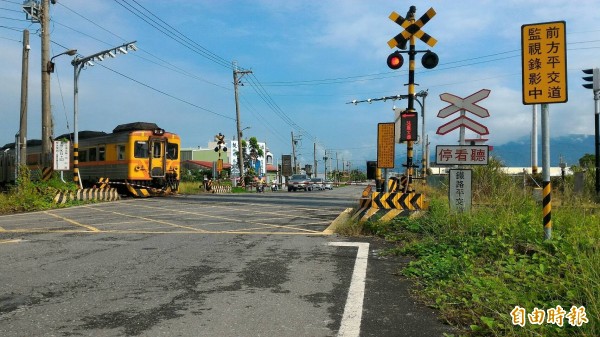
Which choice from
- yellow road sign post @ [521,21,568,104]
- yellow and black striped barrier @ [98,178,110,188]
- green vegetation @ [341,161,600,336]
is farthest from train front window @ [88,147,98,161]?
yellow road sign post @ [521,21,568,104]

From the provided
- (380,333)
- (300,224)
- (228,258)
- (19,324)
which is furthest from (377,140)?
(19,324)

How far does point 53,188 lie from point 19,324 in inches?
634

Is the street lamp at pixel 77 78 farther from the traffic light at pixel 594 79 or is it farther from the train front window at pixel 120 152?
the traffic light at pixel 594 79

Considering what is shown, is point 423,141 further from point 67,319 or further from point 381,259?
point 67,319

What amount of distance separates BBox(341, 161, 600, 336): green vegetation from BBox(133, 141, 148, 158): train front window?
14678 millimetres

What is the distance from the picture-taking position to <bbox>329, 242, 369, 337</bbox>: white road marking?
413cm

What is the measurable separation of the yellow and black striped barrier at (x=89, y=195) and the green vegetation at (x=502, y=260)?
43.0ft

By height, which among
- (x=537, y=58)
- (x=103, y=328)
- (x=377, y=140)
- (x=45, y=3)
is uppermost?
(x=45, y=3)

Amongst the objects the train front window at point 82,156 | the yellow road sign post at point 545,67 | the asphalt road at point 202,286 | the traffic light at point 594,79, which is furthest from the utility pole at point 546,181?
the train front window at point 82,156

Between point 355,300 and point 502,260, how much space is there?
6.71 feet

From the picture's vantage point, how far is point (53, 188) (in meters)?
18.7

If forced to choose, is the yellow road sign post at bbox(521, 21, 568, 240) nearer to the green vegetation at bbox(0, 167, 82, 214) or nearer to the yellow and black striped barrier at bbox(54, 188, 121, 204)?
the green vegetation at bbox(0, 167, 82, 214)

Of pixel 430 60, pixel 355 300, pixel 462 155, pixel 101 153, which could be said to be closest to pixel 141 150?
pixel 101 153

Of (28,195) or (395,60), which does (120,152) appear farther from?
(395,60)
